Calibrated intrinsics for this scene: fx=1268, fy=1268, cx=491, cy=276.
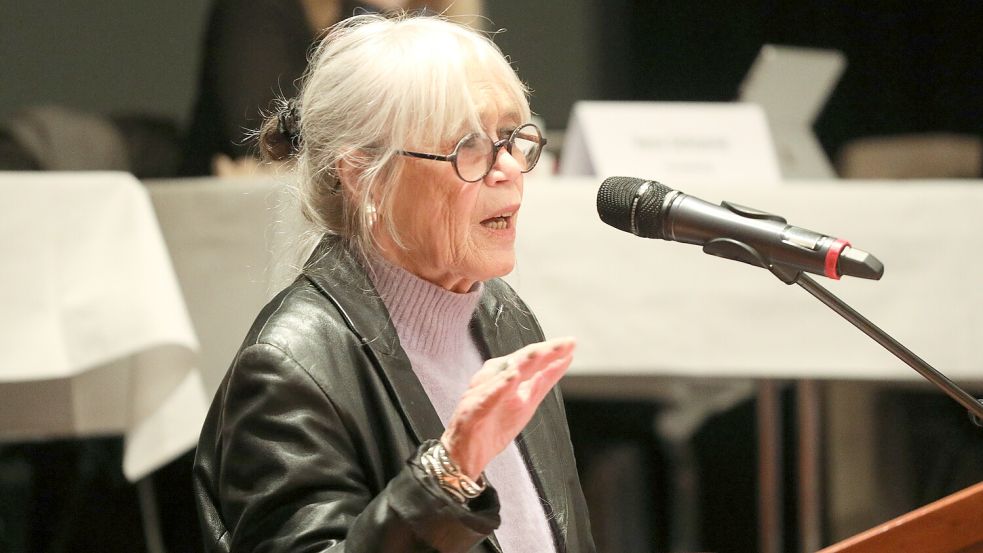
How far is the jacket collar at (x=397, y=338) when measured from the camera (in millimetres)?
1522

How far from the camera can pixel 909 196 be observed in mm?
2773

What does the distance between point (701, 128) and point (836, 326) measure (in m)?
0.62

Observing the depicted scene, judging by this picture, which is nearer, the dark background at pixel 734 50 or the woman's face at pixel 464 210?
the woman's face at pixel 464 210

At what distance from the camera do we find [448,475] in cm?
127

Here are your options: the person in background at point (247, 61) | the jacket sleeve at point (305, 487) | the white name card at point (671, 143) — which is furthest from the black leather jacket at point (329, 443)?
the person in background at point (247, 61)

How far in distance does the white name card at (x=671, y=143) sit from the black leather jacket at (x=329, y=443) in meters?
1.40

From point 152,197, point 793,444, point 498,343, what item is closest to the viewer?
point 498,343

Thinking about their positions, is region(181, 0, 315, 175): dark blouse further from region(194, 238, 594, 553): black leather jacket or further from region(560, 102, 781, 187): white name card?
region(194, 238, 594, 553): black leather jacket

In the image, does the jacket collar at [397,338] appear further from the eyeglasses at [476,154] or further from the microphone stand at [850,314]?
the microphone stand at [850,314]

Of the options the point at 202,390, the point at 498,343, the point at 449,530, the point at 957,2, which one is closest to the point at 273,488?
the point at 449,530

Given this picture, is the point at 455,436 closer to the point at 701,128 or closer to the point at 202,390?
the point at 202,390

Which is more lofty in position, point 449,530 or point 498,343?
point 449,530

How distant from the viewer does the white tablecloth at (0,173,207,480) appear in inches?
101

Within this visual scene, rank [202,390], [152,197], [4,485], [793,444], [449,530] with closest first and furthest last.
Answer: [449,530] → [202,390] → [152,197] → [4,485] → [793,444]
